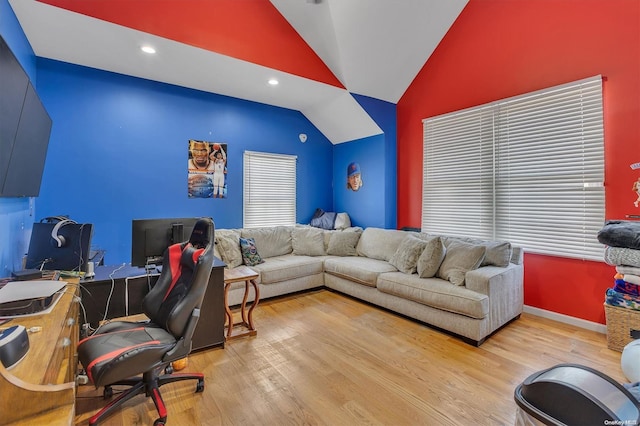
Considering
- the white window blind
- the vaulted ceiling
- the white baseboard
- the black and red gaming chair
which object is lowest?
the white baseboard

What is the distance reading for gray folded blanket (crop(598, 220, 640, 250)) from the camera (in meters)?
2.39

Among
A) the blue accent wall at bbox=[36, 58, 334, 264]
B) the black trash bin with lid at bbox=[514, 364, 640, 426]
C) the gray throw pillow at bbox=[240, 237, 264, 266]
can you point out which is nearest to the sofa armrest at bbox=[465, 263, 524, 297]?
the black trash bin with lid at bbox=[514, 364, 640, 426]

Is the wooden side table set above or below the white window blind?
below

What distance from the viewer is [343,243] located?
15.3 feet

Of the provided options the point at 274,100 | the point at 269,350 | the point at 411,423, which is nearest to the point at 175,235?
the point at 269,350

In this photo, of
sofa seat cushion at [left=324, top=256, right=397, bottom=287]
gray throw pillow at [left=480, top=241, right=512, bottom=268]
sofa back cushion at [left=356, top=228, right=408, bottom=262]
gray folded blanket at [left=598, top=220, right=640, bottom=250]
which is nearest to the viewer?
gray folded blanket at [left=598, top=220, right=640, bottom=250]

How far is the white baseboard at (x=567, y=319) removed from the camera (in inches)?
116

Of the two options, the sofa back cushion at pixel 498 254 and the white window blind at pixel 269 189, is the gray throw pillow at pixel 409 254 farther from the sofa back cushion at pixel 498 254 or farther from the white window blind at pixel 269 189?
the white window blind at pixel 269 189

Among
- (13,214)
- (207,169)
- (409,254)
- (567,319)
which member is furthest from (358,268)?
(13,214)

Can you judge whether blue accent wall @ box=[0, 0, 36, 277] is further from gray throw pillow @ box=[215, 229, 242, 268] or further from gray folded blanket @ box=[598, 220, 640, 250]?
gray folded blanket @ box=[598, 220, 640, 250]

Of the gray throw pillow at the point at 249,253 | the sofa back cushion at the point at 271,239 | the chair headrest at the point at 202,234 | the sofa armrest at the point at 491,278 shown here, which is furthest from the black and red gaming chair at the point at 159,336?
the sofa armrest at the point at 491,278

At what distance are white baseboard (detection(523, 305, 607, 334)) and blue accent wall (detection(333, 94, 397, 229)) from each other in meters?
2.17

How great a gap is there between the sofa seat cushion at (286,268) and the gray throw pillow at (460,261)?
173 cm

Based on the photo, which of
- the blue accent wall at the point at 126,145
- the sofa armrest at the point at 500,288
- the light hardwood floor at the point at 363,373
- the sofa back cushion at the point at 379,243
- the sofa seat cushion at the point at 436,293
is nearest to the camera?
the light hardwood floor at the point at 363,373
